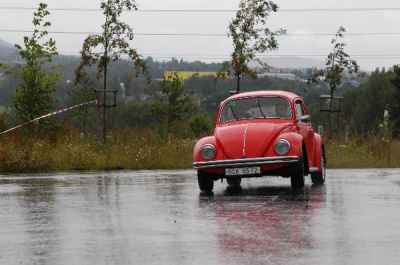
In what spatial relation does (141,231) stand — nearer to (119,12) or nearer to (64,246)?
(64,246)

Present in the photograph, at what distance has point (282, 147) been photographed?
49.4 ft

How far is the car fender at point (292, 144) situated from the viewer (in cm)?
1505

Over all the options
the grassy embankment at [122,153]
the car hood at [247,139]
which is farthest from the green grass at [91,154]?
the car hood at [247,139]

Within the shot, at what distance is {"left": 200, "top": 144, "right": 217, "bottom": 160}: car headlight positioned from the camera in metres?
15.2

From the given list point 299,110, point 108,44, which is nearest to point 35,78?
point 108,44

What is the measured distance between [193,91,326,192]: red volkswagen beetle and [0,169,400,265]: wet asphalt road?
39 cm

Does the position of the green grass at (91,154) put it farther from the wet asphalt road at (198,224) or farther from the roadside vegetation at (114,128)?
the wet asphalt road at (198,224)

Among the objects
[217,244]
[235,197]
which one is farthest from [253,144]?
[217,244]

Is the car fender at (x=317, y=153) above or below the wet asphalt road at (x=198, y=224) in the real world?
above

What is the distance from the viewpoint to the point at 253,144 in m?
A: 15.1

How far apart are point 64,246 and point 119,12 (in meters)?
28.2

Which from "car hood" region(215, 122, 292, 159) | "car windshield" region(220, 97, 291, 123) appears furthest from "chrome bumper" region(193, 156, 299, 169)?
"car windshield" region(220, 97, 291, 123)

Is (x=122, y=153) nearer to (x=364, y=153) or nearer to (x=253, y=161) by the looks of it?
(x=364, y=153)

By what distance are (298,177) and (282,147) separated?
0.76 meters
